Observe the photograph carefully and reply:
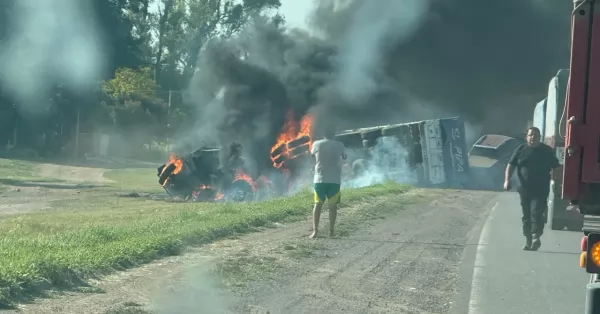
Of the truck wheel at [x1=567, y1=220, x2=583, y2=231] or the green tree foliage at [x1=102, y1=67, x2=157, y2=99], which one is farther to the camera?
the green tree foliage at [x1=102, y1=67, x2=157, y2=99]

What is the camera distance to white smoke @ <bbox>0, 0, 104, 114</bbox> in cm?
5162

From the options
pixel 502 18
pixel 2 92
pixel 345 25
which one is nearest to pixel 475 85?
pixel 502 18

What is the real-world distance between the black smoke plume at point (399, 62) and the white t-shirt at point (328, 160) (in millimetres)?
20243

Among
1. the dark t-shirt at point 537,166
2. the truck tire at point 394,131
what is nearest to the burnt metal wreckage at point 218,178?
the truck tire at point 394,131

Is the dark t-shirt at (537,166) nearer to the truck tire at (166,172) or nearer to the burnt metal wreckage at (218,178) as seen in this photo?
the burnt metal wreckage at (218,178)

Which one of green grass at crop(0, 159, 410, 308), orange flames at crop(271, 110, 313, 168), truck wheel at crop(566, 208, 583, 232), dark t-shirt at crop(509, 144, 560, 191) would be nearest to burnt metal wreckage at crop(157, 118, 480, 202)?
orange flames at crop(271, 110, 313, 168)

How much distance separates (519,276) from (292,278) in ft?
9.62

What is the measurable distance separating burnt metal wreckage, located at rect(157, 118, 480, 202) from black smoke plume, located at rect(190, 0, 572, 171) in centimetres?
291

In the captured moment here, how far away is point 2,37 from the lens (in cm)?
5197

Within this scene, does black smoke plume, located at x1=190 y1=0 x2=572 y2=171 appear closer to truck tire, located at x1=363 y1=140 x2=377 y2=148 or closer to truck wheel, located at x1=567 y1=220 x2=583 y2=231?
truck tire, located at x1=363 y1=140 x2=377 y2=148

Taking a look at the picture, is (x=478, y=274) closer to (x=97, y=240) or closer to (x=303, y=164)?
(x=97, y=240)

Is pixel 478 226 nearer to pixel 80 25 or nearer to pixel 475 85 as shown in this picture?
pixel 475 85

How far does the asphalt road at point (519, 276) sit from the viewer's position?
9.45 metres

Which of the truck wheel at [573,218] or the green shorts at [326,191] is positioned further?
the truck wheel at [573,218]
